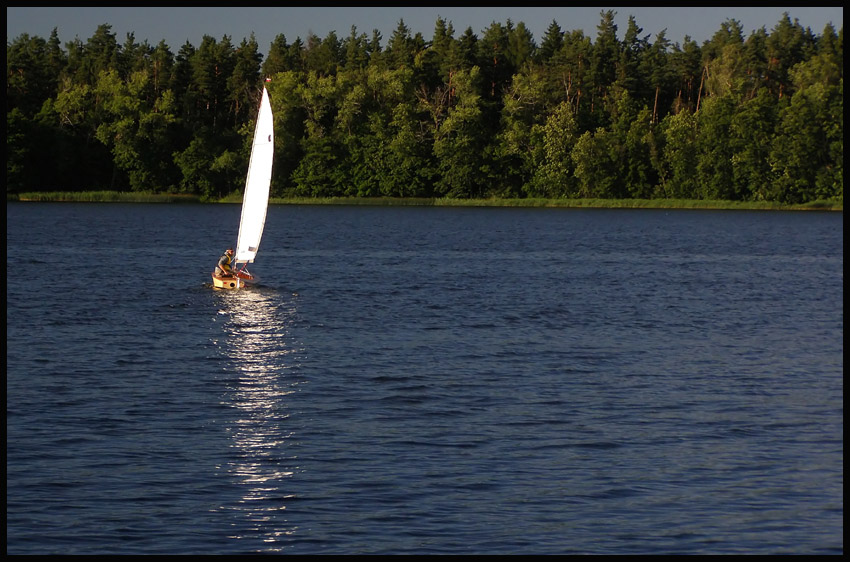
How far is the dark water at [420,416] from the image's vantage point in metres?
16.8

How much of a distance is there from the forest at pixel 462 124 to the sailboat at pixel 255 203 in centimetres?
8995

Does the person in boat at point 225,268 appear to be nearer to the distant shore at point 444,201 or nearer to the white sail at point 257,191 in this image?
the white sail at point 257,191

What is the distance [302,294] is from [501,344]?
48.0 ft

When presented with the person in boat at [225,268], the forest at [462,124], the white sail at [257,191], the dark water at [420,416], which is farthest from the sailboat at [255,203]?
the forest at [462,124]

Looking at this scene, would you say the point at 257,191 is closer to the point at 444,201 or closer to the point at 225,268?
the point at 225,268

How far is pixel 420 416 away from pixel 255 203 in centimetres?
2544

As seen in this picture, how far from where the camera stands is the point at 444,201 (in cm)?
14138

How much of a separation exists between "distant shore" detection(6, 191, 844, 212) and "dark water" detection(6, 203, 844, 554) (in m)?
82.3

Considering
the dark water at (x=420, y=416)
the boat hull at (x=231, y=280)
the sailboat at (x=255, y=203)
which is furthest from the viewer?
the sailboat at (x=255, y=203)

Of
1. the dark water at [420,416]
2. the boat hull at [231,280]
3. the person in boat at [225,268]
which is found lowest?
the dark water at [420,416]

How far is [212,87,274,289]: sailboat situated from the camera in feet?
152

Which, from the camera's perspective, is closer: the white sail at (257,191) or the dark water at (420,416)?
the dark water at (420,416)
